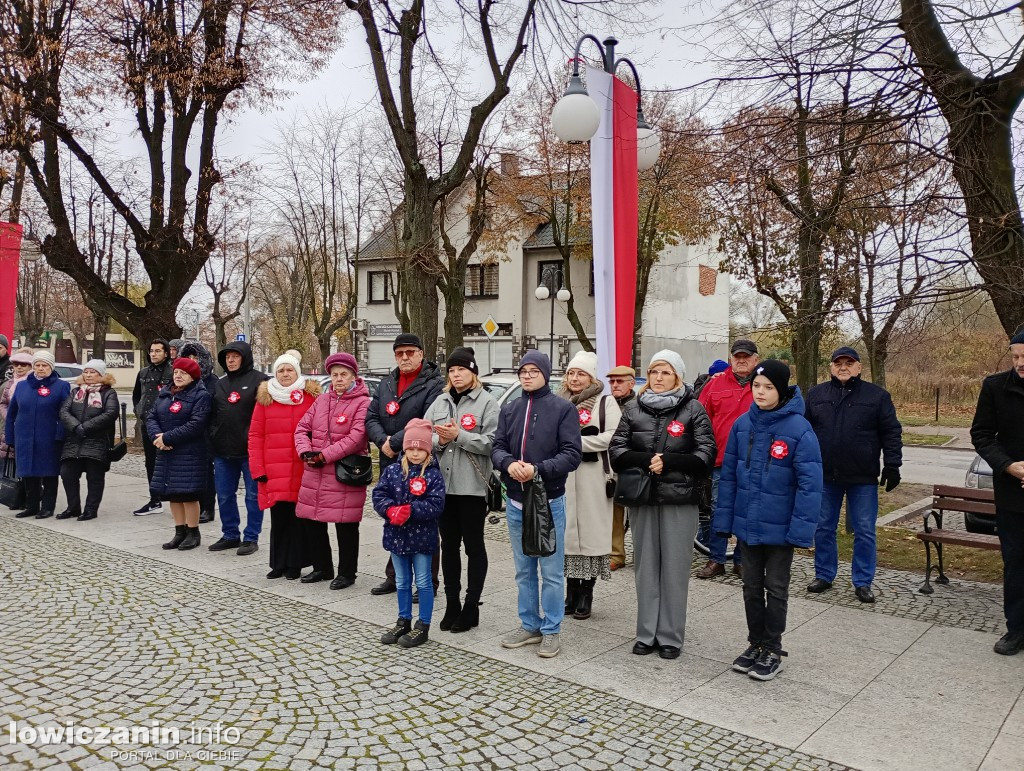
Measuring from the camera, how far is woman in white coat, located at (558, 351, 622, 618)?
573 centimetres

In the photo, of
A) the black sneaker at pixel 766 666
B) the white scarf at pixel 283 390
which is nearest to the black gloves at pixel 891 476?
the black sneaker at pixel 766 666

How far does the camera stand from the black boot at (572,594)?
5945mm

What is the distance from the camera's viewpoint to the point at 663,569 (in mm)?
5059

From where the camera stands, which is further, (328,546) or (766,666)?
(328,546)

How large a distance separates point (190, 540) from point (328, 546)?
7.02 feet

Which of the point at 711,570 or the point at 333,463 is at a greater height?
the point at 333,463

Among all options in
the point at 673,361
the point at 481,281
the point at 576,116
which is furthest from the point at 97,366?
the point at 481,281

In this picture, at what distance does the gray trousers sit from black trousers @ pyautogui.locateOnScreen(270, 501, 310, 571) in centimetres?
325

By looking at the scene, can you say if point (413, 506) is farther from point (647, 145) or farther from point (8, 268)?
point (8, 268)


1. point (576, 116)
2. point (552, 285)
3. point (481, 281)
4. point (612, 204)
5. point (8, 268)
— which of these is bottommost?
point (612, 204)

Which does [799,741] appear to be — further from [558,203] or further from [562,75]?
[558,203]

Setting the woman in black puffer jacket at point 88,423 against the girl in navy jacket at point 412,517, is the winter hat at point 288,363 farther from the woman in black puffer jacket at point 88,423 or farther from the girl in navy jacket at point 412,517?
the woman in black puffer jacket at point 88,423

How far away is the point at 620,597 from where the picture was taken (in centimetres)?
645

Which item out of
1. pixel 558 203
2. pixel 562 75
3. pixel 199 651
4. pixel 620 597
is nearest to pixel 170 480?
pixel 199 651
